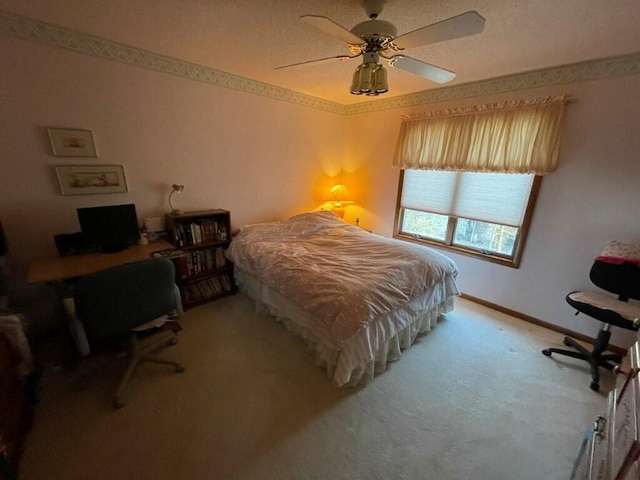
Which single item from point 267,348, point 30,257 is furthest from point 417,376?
point 30,257

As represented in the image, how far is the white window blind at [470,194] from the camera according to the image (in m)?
2.78

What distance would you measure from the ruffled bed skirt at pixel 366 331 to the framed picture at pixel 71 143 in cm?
187

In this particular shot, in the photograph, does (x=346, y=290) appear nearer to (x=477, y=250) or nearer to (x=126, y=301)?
(x=126, y=301)

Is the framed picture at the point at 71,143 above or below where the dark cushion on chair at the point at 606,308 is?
above

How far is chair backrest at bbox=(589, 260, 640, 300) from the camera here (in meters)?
1.90

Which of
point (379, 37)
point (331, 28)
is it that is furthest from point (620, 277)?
point (331, 28)

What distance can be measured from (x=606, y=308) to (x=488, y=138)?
6.26 feet

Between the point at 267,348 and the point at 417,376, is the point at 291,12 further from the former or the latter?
the point at 417,376

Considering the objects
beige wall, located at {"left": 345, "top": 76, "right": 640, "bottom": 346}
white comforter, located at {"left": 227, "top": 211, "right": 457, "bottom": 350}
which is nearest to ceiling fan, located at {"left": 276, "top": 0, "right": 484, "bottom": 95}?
white comforter, located at {"left": 227, "top": 211, "right": 457, "bottom": 350}

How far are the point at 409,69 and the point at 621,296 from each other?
8.29ft

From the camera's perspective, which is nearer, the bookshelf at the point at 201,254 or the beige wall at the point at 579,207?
the beige wall at the point at 579,207

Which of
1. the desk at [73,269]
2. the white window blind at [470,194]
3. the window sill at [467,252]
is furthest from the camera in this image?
the window sill at [467,252]

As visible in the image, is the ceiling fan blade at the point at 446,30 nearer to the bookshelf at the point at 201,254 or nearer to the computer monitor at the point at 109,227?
the bookshelf at the point at 201,254

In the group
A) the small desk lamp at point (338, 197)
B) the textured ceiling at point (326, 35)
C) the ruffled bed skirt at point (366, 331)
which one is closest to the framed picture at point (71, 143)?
the textured ceiling at point (326, 35)
